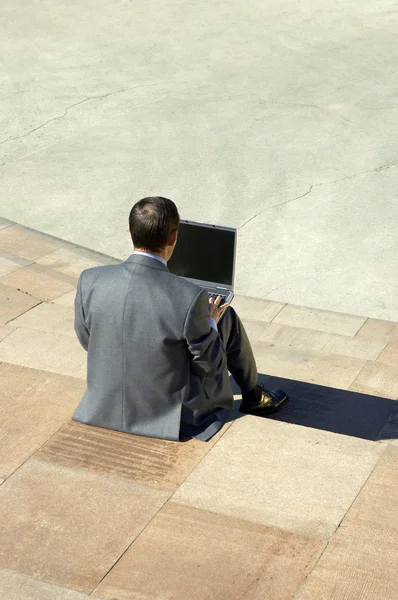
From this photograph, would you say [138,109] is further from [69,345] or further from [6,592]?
[6,592]

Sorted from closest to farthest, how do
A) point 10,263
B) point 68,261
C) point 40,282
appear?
1. point 40,282
2. point 10,263
3. point 68,261

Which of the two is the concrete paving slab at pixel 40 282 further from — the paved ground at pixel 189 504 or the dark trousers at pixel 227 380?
the dark trousers at pixel 227 380

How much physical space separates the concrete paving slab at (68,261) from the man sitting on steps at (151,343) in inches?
158

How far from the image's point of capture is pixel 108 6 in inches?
674

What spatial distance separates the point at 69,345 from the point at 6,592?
2.36 m

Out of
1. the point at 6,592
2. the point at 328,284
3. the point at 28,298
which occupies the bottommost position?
the point at 328,284

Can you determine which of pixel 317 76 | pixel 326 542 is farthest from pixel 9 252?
pixel 317 76

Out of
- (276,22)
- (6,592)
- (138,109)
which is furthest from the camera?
(276,22)

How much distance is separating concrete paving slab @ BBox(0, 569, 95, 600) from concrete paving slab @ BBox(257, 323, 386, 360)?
357 centimetres

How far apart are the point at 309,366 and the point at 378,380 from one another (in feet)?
1.68

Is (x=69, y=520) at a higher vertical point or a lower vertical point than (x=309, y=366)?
higher

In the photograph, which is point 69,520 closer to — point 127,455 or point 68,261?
point 127,455

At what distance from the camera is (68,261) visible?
8594 millimetres

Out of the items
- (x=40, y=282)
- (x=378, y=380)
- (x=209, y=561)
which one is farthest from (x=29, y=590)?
(x=40, y=282)
